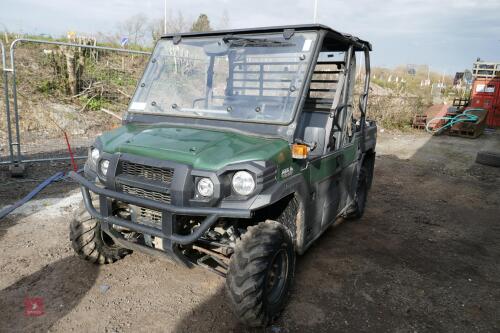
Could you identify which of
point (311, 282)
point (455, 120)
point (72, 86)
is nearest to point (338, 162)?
point (311, 282)

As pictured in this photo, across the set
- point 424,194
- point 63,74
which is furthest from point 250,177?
point 63,74

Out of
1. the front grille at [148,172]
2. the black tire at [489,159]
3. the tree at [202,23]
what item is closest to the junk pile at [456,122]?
the black tire at [489,159]

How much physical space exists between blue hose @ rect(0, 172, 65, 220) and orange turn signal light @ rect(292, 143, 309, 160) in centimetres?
390

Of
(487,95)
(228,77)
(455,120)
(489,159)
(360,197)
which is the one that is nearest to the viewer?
(228,77)

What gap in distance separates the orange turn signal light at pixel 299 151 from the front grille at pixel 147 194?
40.7 inches

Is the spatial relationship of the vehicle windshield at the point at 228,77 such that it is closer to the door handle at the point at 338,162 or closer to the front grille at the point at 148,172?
the front grille at the point at 148,172

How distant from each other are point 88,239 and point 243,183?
176 cm

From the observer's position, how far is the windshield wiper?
3.37 m

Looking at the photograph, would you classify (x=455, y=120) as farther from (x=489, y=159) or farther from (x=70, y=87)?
(x=70, y=87)

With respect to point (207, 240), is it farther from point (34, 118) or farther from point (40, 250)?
point (34, 118)

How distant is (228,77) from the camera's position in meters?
3.91

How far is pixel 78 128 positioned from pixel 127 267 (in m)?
7.36

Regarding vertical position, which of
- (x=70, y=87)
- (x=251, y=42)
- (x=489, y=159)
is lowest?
(x=489, y=159)

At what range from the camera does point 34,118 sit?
980cm
